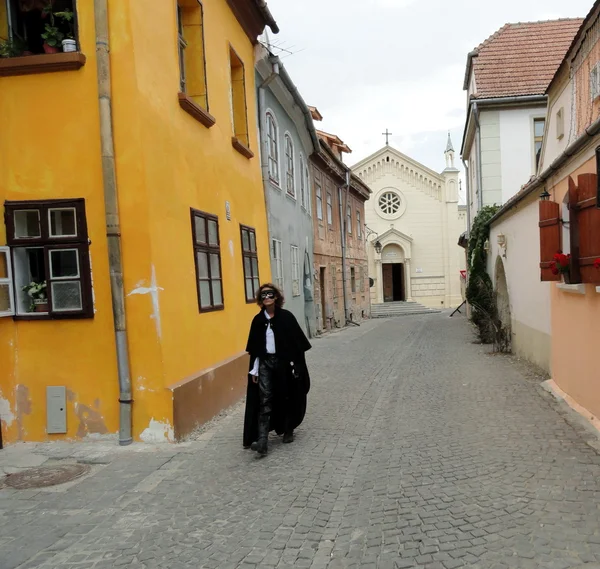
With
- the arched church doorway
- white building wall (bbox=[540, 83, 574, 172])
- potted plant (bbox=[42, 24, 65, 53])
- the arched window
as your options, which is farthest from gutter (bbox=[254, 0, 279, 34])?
the arched church doorway

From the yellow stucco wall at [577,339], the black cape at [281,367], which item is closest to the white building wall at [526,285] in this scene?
the yellow stucco wall at [577,339]

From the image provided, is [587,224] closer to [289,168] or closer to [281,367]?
[281,367]

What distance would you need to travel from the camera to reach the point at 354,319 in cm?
2830

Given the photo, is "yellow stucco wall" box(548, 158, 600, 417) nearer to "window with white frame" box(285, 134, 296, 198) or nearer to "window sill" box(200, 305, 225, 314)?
"window sill" box(200, 305, 225, 314)

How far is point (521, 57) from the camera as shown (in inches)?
782

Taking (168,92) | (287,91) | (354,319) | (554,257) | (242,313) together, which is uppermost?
(287,91)

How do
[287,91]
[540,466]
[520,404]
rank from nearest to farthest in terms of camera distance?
1. [540,466]
2. [520,404]
3. [287,91]

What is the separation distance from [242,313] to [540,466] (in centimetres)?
551

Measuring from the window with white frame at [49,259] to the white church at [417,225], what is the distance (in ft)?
111

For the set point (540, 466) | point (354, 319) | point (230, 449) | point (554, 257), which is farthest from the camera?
point (354, 319)

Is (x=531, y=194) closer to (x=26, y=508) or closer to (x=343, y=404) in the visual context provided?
(x=343, y=404)

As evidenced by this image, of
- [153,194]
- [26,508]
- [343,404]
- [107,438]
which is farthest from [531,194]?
[26,508]

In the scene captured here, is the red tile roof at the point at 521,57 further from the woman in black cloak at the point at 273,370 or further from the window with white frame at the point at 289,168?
the woman in black cloak at the point at 273,370

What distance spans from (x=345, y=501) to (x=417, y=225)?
36520mm
